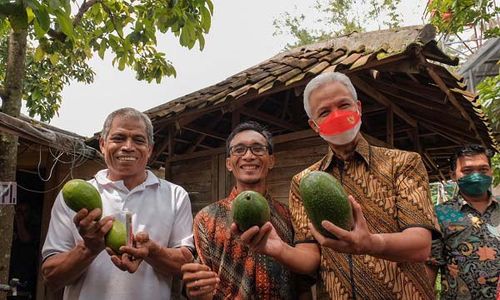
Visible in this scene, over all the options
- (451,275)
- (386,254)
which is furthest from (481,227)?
(386,254)

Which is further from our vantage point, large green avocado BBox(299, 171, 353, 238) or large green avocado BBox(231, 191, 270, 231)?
large green avocado BBox(231, 191, 270, 231)

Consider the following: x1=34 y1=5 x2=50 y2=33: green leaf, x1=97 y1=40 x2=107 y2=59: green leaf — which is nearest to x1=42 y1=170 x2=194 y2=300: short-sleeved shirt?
x1=34 y1=5 x2=50 y2=33: green leaf

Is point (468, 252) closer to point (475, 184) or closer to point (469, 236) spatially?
point (469, 236)

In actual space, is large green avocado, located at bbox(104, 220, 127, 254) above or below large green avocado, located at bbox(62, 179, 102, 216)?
below

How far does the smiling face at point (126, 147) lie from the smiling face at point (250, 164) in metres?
0.53

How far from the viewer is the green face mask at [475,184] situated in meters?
3.21

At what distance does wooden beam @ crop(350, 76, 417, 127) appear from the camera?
5115mm

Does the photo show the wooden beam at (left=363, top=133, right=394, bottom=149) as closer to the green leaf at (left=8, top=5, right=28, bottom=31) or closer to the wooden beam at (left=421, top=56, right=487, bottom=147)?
the wooden beam at (left=421, top=56, right=487, bottom=147)

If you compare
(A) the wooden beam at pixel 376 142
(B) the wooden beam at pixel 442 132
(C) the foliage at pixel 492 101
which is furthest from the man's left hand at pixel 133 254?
(C) the foliage at pixel 492 101

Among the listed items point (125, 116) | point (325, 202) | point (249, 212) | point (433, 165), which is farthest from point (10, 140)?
point (433, 165)

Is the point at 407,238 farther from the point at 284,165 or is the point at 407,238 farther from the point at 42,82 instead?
the point at 42,82

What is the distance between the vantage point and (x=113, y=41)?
4.77 m

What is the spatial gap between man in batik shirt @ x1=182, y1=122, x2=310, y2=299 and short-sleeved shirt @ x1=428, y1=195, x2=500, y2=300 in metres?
1.42

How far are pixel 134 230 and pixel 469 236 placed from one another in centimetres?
237
